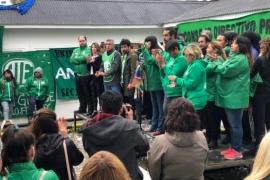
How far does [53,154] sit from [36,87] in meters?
8.33

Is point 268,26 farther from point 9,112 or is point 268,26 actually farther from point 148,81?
point 9,112

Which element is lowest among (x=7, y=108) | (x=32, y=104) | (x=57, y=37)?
(x=7, y=108)

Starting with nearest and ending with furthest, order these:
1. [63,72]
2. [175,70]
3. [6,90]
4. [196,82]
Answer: [196,82], [175,70], [6,90], [63,72]

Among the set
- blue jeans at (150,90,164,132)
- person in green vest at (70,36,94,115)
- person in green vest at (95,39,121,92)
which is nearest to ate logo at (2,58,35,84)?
person in green vest at (70,36,94,115)

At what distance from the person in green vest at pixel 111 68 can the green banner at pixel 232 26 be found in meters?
3.34

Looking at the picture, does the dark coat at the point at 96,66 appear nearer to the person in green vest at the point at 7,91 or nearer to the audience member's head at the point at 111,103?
the person in green vest at the point at 7,91

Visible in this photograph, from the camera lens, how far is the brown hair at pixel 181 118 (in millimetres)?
2980

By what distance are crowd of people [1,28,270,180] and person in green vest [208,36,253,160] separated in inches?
0.5

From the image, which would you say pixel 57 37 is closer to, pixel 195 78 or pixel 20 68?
pixel 20 68

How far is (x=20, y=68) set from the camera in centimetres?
1176

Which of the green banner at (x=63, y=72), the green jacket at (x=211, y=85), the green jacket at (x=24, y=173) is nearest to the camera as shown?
the green jacket at (x=24, y=173)

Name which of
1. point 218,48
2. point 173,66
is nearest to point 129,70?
point 173,66

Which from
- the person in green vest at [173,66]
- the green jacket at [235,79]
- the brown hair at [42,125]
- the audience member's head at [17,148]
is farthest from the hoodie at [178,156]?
the person in green vest at [173,66]

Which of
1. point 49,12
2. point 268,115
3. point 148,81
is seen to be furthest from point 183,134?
point 49,12
